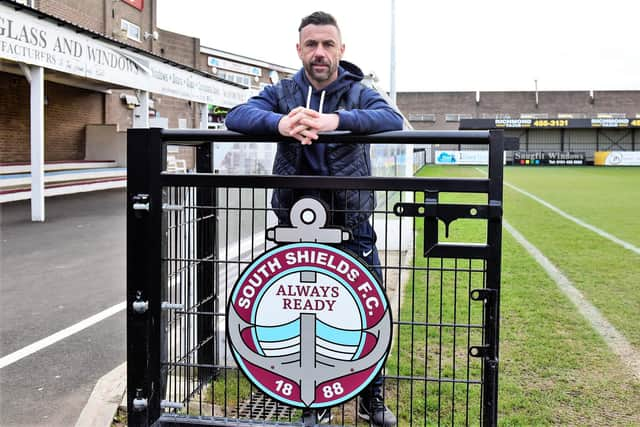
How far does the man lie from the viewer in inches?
111

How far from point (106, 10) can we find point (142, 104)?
417 inches

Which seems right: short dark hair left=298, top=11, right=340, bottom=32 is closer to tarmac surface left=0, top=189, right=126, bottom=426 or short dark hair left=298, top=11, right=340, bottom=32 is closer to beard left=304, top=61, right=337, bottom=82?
beard left=304, top=61, right=337, bottom=82

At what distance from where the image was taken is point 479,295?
106 inches

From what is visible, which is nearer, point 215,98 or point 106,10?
point 215,98

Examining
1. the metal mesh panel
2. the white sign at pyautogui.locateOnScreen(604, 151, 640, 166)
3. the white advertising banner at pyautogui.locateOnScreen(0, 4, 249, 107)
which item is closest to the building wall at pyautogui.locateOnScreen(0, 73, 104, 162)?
the white advertising banner at pyautogui.locateOnScreen(0, 4, 249, 107)

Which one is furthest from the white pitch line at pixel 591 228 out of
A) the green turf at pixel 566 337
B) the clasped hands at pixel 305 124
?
the clasped hands at pixel 305 124

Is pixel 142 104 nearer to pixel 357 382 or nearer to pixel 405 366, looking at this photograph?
pixel 405 366

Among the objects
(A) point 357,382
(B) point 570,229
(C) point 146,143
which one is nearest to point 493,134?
(A) point 357,382

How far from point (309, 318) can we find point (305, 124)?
787 millimetres

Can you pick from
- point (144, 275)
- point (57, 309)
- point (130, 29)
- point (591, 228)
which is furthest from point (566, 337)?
point (130, 29)

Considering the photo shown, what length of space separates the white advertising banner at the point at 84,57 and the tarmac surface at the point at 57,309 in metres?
3.23

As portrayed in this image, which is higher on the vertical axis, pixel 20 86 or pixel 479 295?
pixel 20 86

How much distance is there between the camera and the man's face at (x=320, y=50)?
3150 millimetres

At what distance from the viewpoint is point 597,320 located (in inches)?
244
